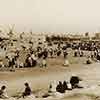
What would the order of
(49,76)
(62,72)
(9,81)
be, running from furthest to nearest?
(62,72) < (49,76) < (9,81)

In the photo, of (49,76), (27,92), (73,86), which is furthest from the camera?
(49,76)

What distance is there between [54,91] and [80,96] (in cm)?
185

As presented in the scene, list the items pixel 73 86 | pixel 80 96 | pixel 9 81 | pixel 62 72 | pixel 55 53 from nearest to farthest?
pixel 80 96 → pixel 73 86 → pixel 9 81 → pixel 62 72 → pixel 55 53

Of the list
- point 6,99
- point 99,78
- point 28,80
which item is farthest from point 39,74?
point 6,99

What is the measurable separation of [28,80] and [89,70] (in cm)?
644

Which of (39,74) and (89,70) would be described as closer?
(39,74)

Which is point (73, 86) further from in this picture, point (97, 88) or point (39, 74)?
point (39, 74)

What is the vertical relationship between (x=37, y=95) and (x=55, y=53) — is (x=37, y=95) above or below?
below

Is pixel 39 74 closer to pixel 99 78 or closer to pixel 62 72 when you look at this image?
pixel 62 72

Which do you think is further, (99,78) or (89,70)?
(89,70)

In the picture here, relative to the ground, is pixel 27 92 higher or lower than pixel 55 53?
lower

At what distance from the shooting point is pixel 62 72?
85.4ft

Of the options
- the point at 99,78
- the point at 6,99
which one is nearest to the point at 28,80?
the point at 99,78

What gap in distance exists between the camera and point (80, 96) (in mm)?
15430
